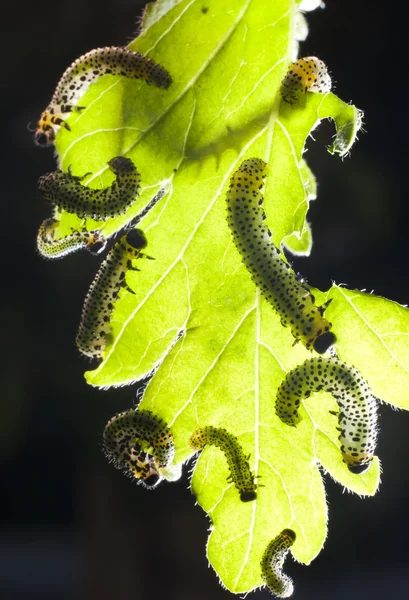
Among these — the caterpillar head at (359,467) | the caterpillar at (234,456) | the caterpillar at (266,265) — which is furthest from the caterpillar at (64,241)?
the caterpillar head at (359,467)

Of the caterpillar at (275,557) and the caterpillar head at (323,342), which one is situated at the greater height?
the caterpillar head at (323,342)

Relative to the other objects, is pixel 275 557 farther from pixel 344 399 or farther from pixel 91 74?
pixel 91 74

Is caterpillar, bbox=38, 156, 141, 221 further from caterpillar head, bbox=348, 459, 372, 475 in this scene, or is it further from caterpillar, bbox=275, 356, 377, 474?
caterpillar head, bbox=348, 459, 372, 475

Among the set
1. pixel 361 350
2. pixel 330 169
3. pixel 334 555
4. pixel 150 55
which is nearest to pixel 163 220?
pixel 150 55

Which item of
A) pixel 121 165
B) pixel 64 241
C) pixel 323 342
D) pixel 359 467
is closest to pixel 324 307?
pixel 323 342

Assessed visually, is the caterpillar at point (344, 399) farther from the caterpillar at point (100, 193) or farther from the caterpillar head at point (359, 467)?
the caterpillar at point (100, 193)

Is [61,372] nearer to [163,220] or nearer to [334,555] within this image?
[334,555]

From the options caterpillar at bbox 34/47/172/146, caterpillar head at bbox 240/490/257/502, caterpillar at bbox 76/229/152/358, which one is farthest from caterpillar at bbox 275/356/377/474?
caterpillar at bbox 34/47/172/146
